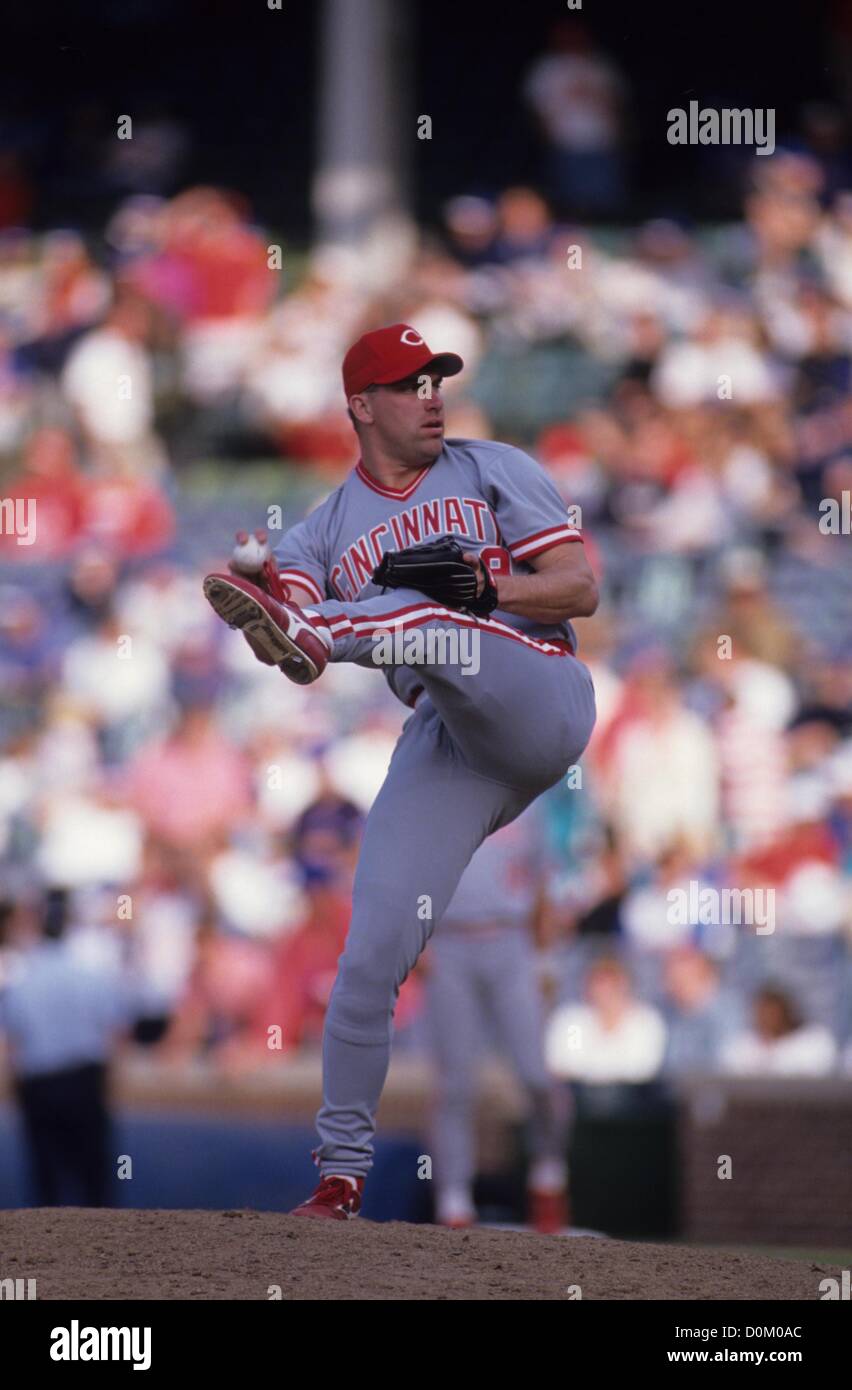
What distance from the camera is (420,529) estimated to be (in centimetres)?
487

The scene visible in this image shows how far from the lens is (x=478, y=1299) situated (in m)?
4.08

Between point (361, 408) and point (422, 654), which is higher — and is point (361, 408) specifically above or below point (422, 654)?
above

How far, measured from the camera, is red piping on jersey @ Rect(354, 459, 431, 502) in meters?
4.96

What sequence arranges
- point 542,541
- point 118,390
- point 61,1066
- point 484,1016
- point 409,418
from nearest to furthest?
point 542,541 → point 409,418 → point 484,1016 → point 61,1066 → point 118,390

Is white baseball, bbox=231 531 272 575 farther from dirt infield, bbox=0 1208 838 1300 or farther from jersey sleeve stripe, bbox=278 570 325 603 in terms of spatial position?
dirt infield, bbox=0 1208 838 1300

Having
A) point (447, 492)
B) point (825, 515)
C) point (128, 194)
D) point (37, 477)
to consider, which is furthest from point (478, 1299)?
point (128, 194)

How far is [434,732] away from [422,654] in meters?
0.48

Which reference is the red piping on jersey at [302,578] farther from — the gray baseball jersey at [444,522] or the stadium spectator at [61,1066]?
the stadium spectator at [61,1066]

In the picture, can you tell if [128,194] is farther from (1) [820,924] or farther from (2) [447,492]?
(2) [447,492]

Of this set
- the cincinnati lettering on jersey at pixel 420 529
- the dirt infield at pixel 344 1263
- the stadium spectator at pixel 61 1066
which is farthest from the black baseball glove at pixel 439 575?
the stadium spectator at pixel 61 1066

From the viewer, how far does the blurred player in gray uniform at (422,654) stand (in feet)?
15.1

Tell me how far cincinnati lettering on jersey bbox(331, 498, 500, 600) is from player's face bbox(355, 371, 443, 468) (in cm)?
13

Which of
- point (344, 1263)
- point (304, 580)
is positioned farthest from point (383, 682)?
point (344, 1263)

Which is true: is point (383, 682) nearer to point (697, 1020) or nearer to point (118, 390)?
point (697, 1020)
